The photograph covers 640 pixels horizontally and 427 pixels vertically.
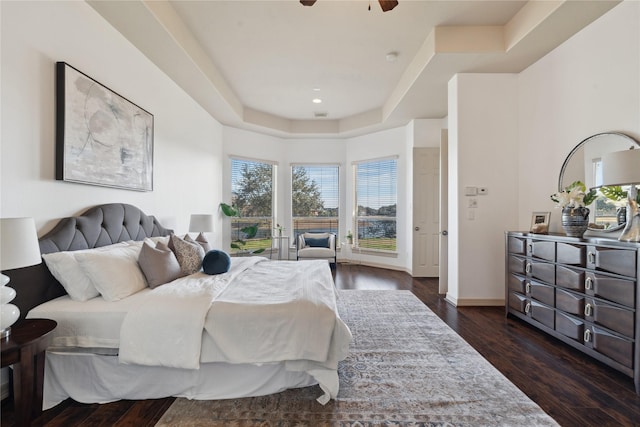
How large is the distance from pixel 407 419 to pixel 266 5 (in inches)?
140

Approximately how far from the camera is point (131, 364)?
6.08 feet

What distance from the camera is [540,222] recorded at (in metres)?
3.24

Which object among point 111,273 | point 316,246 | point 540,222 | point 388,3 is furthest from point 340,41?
point 316,246

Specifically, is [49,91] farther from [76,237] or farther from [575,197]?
[575,197]

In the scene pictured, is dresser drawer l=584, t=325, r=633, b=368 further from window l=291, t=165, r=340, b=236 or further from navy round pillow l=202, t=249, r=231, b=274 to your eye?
window l=291, t=165, r=340, b=236

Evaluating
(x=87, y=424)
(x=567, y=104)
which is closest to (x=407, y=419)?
(x=87, y=424)

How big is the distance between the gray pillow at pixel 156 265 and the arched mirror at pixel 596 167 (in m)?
3.81

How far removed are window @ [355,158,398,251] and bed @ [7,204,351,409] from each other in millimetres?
4575

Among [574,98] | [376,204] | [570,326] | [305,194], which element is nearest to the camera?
[570,326]

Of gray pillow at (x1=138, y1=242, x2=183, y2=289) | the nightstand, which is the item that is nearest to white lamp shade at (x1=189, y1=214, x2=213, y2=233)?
gray pillow at (x1=138, y1=242, x2=183, y2=289)

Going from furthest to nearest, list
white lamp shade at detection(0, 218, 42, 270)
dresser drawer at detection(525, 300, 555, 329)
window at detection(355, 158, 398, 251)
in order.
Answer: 1. window at detection(355, 158, 398, 251)
2. dresser drawer at detection(525, 300, 555, 329)
3. white lamp shade at detection(0, 218, 42, 270)

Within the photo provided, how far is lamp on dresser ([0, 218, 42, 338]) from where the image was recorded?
1.44m

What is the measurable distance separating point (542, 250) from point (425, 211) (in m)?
2.73

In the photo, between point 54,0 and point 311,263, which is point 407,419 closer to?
point 311,263
